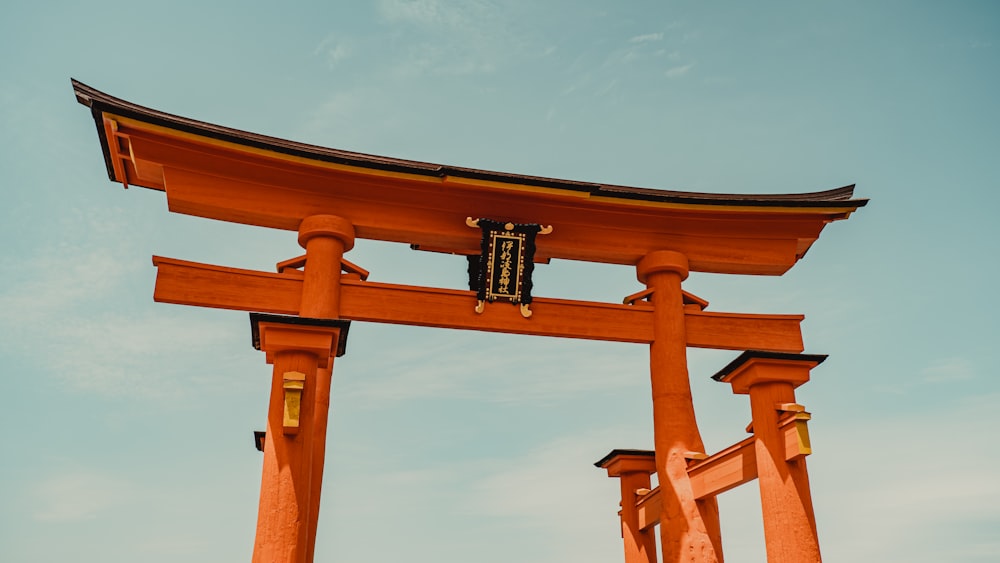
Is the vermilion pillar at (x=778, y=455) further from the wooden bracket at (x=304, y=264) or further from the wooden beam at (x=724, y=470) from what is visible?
the wooden bracket at (x=304, y=264)

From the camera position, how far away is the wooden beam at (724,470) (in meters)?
8.51

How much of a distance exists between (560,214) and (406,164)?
89.6 inches

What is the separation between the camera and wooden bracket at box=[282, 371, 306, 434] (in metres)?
7.69

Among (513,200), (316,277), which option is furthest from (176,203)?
(513,200)

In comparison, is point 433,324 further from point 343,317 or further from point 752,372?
point 752,372

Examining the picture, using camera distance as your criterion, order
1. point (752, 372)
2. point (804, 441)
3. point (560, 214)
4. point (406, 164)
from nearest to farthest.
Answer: point (804, 441), point (752, 372), point (406, 164), point (560, 214)

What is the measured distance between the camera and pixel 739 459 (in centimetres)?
868

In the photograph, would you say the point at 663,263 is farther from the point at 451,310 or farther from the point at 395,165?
the point at 395,165

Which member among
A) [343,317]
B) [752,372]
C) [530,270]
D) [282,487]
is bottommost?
[282,487]

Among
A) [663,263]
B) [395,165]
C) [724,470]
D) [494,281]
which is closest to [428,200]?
[395,165]

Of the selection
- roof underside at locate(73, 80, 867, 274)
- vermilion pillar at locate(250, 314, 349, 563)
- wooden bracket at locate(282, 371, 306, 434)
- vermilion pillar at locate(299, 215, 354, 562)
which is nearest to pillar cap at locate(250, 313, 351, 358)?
vermilion pillar at locate(250, 314, 349, 563)

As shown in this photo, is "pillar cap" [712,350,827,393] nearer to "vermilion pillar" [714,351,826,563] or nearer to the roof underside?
"vermilion pillar" [714,351,826,563]

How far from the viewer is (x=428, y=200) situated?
1032 cm

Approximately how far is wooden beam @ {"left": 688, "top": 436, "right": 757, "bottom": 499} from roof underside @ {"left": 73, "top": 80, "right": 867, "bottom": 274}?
316 centimetres
